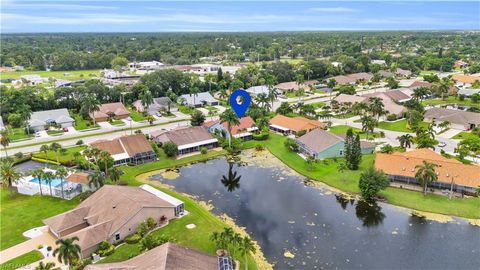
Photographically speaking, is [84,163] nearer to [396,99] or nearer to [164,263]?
[164,263]

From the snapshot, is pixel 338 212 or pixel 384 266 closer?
pixel 384 266

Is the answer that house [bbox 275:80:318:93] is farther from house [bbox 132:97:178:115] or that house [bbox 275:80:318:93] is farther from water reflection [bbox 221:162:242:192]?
water reflection [bbox 221:162:242:192]

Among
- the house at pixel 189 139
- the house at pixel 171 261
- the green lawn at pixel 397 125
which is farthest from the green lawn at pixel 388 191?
the house at pixel 171 261

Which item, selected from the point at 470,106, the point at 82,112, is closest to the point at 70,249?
the point at 82,112

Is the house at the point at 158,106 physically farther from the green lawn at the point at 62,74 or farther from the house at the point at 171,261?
the house at the point at 171,261

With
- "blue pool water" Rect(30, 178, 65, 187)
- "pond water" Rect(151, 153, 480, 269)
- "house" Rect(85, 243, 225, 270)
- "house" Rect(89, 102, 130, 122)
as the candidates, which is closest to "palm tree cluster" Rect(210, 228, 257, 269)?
"house" Rect(85, 243, 225, 270)

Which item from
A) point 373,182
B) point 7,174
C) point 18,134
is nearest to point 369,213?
point 373,182
